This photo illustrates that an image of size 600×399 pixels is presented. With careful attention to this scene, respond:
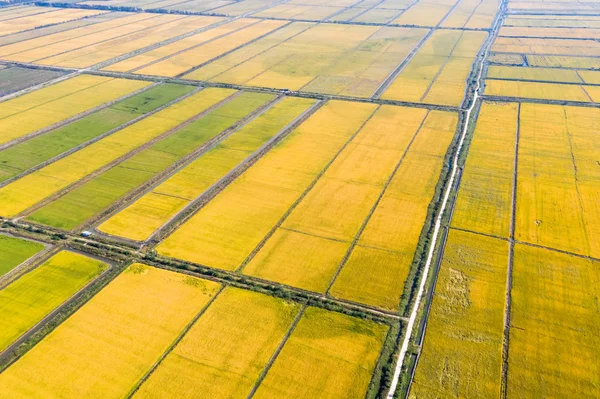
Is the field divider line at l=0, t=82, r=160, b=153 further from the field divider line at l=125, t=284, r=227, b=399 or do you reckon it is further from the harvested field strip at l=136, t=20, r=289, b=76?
the field divider line at l=125, t=284, r=227, b=399

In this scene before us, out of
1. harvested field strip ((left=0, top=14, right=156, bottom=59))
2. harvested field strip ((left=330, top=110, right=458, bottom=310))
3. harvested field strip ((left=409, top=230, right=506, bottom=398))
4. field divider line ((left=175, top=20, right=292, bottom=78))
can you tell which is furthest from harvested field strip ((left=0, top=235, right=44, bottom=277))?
harvested field strip ((left=0, top=14, right=156, bottom=59))

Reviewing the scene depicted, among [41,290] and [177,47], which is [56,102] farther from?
[41,290]

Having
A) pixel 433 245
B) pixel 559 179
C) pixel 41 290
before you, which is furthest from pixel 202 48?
pixel 433 245

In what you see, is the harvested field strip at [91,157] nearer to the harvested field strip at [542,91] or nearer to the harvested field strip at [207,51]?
the harvested field strip at [207,51]

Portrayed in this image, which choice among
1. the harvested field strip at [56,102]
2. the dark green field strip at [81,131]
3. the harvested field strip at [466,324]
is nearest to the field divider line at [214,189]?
the dark green field strip at [81,131]

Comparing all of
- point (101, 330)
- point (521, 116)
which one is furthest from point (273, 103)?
point (101, 330)

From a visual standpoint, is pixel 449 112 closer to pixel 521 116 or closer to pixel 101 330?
pixel 521 116
